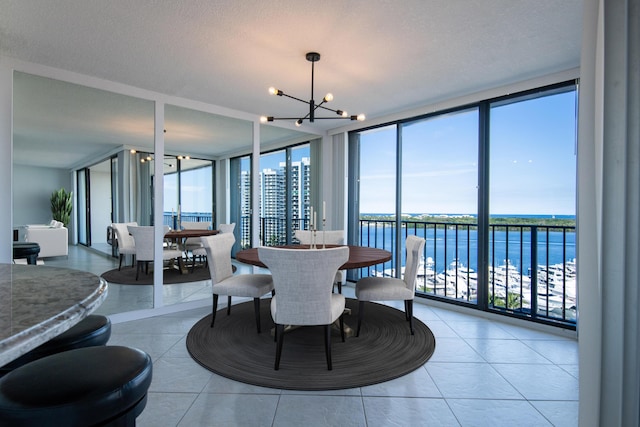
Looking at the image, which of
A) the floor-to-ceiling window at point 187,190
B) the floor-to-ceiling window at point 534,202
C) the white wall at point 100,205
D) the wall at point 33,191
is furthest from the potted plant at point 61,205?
the floor-to-ceiling window at point 534,202

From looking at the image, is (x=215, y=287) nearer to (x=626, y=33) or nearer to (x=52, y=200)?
(x=52, y=200)

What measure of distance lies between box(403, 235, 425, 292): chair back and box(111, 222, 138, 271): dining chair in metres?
3.02

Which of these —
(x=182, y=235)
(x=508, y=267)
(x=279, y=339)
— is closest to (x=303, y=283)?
(x=279, y=339)

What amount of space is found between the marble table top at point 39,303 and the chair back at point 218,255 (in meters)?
2.01

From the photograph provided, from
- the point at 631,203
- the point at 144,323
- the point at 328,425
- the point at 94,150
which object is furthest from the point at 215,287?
the point at 631,203

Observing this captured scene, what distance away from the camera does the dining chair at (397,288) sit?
9.67ft

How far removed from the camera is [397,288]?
299 centimetres

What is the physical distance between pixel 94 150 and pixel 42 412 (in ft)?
11.3

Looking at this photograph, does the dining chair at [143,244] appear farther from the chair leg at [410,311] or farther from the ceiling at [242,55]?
the chair leg at [410,311]

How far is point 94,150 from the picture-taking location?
3439 mm

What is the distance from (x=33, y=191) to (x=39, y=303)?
3050 mm

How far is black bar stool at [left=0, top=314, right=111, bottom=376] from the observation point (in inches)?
43.9

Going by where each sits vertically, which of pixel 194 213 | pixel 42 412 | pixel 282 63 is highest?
pixel 282 63

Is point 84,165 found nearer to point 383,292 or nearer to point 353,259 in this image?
point 353,259
